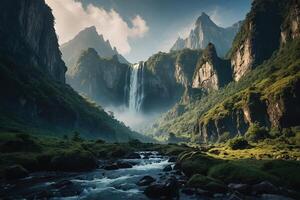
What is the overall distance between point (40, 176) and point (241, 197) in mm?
36383

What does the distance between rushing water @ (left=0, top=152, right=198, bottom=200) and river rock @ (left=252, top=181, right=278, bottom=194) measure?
47.6ft

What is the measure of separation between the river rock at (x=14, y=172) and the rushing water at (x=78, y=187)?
1.67 meters

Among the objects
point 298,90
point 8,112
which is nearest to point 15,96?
point 8,112

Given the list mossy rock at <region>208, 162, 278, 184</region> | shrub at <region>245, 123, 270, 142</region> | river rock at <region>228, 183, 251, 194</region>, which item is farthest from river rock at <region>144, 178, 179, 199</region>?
shrub at <region>245, 123, 270, 142</region>

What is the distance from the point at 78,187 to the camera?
4797 centimetres

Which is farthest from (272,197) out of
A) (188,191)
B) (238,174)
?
(188,191)

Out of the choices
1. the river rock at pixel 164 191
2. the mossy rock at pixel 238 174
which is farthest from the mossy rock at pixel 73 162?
the mossy rock at pixel 238 174

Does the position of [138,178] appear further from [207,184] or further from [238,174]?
[238,174]

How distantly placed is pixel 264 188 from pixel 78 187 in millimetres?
26732

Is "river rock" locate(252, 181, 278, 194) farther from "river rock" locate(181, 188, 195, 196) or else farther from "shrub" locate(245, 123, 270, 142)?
"shrub" locate(245, 123, 270, 142)

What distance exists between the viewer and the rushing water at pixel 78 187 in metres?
42.5

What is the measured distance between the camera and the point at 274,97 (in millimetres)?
182500

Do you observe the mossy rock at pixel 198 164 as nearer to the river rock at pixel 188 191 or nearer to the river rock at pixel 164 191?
the river rock at pixel 188 191

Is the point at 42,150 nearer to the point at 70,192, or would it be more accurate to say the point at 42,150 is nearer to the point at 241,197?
the point at 70,192
